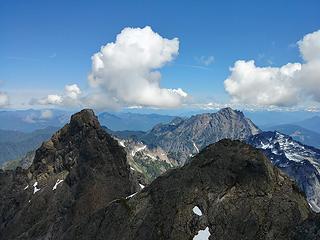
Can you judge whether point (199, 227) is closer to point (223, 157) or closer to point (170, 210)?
point (170, 210)

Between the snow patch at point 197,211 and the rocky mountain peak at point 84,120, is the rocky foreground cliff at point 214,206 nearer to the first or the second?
the snow patch at point 197,211

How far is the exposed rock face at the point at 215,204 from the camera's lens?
5116 cm

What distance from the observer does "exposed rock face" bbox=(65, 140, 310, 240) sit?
5116cm

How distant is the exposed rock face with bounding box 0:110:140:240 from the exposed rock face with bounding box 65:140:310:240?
39732 millimetres

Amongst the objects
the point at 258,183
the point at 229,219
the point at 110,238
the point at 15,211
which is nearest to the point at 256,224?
the point at 229,219

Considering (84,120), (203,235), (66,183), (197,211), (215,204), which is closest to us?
(203,235)

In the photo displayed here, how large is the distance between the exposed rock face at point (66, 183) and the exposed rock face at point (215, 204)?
1564 inches

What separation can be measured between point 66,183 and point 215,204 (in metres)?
73.7

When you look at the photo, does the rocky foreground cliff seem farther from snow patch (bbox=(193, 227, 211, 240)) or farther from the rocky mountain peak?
the rocky mountain peak

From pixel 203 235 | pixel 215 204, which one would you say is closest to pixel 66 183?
pixel 215 204

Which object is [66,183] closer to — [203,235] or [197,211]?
[197,211]

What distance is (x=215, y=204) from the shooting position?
185ft

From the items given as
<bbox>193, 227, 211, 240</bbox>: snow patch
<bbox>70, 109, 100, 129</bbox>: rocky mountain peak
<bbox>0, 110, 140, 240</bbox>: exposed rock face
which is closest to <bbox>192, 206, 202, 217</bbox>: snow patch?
<bbox>193, 227, 211, 240</bbox>: snow patch

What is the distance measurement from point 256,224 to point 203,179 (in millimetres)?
12520
